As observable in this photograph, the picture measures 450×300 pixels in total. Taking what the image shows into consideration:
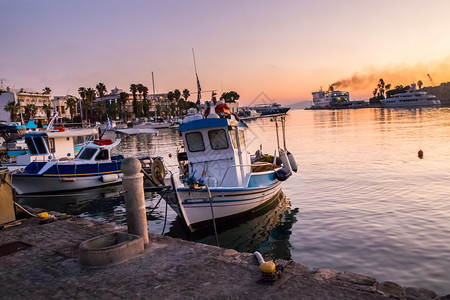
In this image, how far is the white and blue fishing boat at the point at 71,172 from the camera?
21734 millimetres

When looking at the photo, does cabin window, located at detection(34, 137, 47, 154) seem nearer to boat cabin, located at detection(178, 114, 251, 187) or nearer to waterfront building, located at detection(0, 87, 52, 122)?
boat cabin, located at detection(178, 114, 251, 187)

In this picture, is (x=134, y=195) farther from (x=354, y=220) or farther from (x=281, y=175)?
(x=281, y=175)

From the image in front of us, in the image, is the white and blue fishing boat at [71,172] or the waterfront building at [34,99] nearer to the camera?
the white and blue fishing boat at [71,172]

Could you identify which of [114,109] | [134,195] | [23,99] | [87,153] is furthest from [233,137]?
[114,109]

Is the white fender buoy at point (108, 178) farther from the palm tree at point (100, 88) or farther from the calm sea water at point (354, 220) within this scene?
the palm tree at point (100, 88)

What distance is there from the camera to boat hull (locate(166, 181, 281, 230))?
41.2ft

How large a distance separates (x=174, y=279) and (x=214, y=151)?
8978 mm

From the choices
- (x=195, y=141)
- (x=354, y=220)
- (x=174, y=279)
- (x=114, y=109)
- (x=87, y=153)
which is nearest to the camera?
(x=174, y=279)

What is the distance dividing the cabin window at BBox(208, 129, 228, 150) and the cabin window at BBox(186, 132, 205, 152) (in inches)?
16.9

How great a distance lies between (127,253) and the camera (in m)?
6.91

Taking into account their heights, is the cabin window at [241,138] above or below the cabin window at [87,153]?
above

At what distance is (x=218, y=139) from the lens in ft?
47.5

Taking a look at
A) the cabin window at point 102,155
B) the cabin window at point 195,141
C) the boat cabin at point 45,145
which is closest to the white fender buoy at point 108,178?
the cabin window at point 102,155

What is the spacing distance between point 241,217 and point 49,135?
Result: 16488 mm
